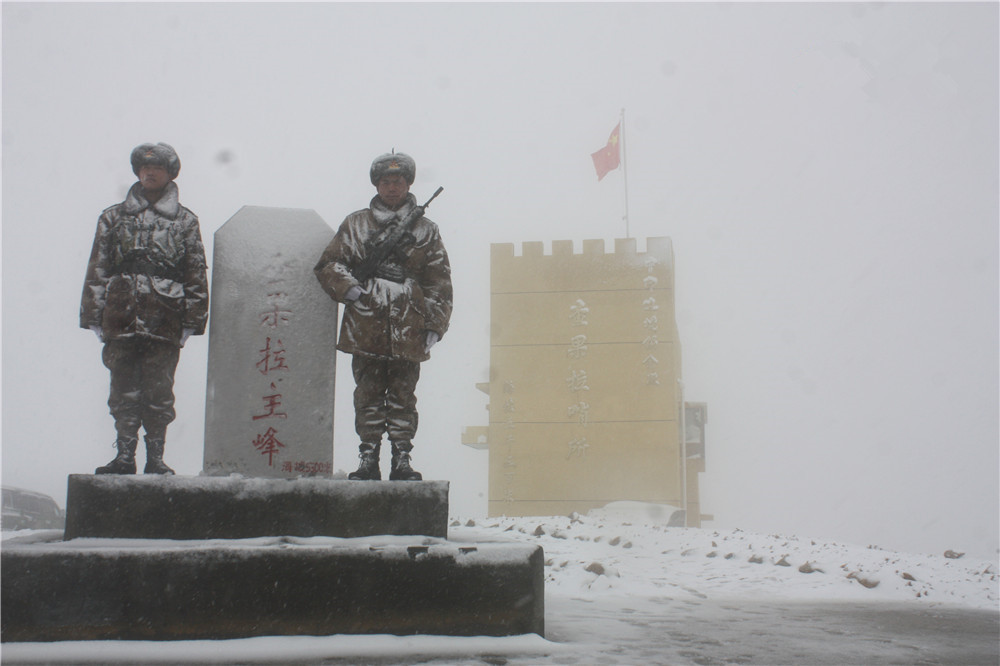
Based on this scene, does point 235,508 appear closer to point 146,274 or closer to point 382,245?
point 146,274

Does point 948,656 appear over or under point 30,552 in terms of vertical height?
under

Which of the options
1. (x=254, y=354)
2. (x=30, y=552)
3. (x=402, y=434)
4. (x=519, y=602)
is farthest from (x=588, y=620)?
(x=30, y=552)

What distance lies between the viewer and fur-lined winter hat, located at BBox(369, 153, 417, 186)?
404 centimetres

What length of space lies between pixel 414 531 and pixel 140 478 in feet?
3.92

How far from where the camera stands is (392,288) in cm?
386

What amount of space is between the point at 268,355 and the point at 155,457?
714 mm

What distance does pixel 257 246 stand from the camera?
162 inches

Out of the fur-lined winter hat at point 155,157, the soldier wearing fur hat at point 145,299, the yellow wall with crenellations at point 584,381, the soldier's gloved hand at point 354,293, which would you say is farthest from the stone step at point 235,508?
the yellow wall with crenellations at point 584,381

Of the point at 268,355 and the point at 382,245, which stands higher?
the point at 382,245

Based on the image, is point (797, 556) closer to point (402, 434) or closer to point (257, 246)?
point (402, 434)

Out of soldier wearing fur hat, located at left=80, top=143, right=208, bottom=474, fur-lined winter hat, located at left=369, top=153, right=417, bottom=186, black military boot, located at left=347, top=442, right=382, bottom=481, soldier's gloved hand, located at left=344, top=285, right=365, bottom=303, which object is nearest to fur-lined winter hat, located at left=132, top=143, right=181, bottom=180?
soldier wearing fur hat, located at left=80, top=143, right=208, bottom=474

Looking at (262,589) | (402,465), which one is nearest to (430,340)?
(402,465)

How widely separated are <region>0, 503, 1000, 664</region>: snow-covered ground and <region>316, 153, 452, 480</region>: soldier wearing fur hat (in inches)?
25.5

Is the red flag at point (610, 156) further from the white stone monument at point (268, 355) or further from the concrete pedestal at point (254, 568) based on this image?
the concrete pedestal at point (254, 568)
